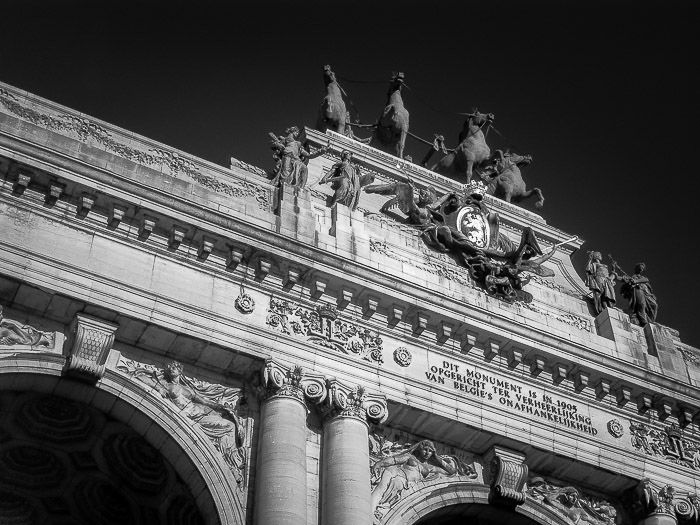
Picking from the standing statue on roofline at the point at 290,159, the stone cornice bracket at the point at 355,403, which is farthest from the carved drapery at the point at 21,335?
the standing statue on roofline at the point at 290,159

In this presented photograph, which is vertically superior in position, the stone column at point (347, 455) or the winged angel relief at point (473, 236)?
the winged angel relief at point (473, 236)

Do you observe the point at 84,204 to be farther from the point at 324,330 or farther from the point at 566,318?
the point at 566,318

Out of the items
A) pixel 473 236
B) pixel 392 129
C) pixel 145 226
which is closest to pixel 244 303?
pixel 145 226

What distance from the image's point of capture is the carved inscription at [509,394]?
70.8 ft

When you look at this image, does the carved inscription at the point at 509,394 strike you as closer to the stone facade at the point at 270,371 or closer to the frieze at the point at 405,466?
the stone facade at the point at 270,371

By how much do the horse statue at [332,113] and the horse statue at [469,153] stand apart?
10.7 feet

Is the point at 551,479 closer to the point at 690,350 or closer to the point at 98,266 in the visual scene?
the point at 690,350

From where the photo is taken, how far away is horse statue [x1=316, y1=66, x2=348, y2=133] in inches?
1086

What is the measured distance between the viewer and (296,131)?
24531 millimetres

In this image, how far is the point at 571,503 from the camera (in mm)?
21891

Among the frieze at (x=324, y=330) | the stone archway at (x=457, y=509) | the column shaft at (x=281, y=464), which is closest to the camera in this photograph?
the column shaft at (x=281, y=464)

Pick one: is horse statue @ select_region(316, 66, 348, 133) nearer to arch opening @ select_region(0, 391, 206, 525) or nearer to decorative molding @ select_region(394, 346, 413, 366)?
decorative molding @ select_region(394, 346, 413, 366)

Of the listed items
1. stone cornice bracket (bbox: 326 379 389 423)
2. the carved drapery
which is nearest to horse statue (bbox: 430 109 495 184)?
stone cornice bracket (bbox: 326 379 389 423)

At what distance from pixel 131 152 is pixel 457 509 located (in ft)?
30.5
